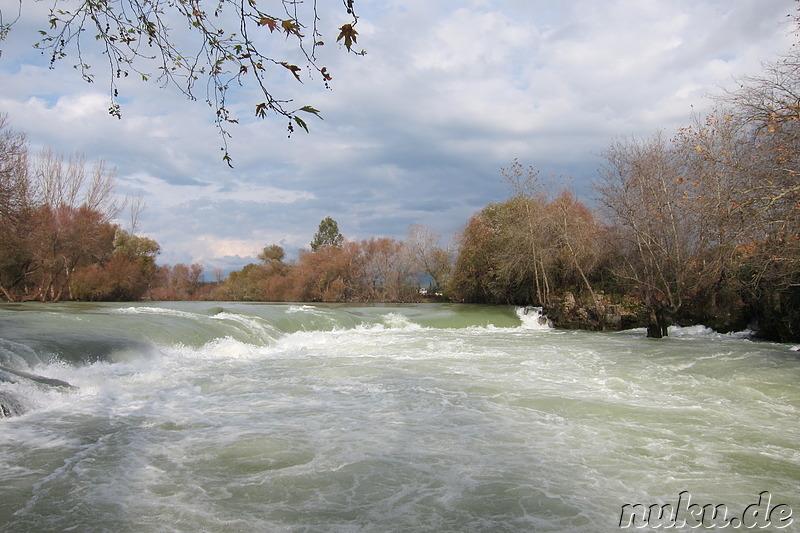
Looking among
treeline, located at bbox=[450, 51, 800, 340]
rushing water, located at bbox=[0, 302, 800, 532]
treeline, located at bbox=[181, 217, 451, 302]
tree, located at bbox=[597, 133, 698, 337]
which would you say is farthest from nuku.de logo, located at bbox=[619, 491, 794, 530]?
treeline, located at bbox=[181, 217, 451, 302]

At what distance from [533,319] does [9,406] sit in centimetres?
2000

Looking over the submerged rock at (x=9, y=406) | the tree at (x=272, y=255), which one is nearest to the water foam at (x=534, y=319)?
the submerged rock at (x=9, y=406)

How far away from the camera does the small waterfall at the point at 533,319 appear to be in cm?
2175

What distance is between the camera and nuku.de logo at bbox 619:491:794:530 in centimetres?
356

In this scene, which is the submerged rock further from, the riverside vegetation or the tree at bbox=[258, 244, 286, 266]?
the tree at bbox=[258, 244, 286, 266]

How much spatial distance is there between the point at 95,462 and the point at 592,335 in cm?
1581

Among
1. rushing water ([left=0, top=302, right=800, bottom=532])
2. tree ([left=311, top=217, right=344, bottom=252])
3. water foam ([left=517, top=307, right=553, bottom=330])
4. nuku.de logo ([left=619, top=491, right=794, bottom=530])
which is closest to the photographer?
nuku.de logo ([left=619, top=491, right=794, bottom=530])

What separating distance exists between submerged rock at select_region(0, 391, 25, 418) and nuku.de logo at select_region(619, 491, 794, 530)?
6281 mm

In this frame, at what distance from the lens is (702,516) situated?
145 inches

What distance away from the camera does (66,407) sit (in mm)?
6309

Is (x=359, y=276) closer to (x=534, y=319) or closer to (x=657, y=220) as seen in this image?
(x=534, y=319)

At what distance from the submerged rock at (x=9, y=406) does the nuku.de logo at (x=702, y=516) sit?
20.6ft

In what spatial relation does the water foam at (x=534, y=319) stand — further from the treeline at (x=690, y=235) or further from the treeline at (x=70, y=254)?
the treeline at (x=70, y=254)

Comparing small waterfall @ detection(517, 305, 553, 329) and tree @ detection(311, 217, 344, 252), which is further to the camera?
tree @ detection(311, 217, 344, 252)
